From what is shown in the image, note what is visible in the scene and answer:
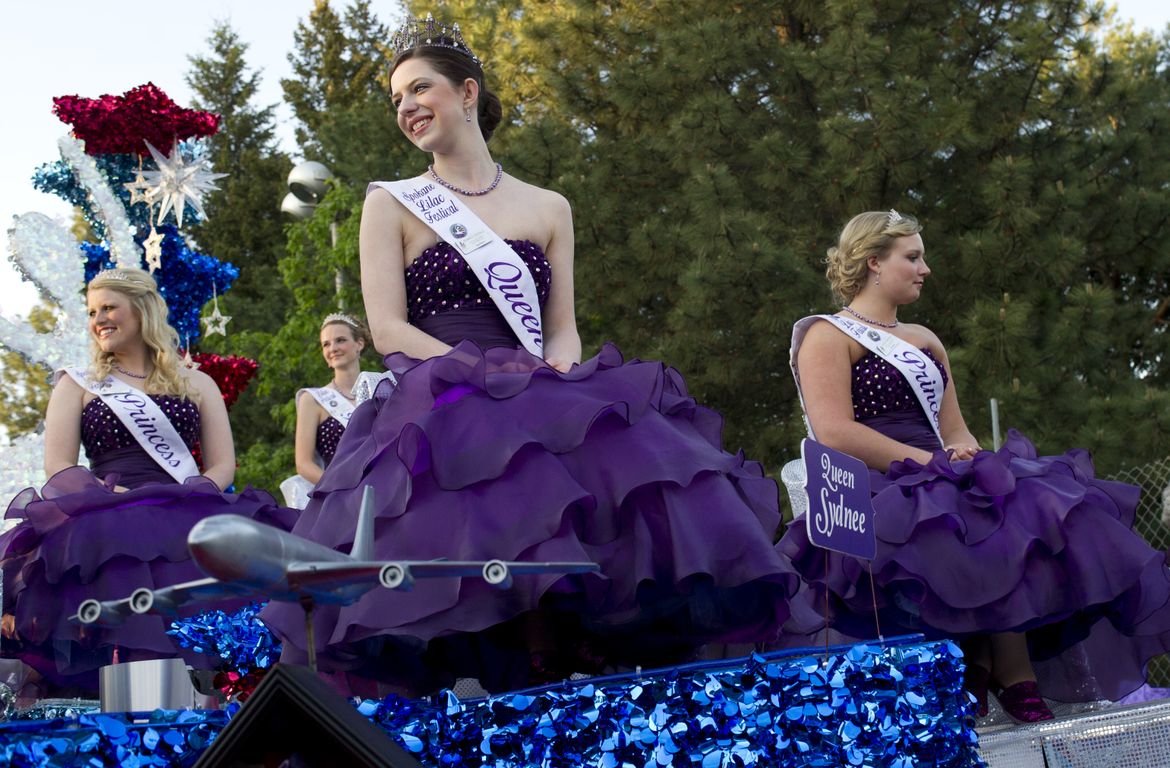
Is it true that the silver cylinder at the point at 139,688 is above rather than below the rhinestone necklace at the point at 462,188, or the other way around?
below

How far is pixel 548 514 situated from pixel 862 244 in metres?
2.45

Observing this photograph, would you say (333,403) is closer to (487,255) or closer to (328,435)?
(328,435)

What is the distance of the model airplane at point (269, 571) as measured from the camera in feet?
6.18

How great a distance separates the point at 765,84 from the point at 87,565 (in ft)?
35.6

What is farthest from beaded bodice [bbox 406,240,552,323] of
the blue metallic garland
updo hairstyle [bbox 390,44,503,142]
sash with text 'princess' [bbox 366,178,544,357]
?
the blue metallic garland

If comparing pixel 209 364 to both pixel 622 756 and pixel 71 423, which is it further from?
pixel 622 756

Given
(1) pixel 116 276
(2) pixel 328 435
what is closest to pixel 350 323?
(2) pixel 328 435

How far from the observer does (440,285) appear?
13.7 ft

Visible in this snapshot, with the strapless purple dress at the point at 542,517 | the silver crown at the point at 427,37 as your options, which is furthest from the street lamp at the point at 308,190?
the strapless purple dress at the point at 542,517

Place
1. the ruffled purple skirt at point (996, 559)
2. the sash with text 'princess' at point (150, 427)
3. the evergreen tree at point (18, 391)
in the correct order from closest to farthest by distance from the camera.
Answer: the ruffled purple skirt at point (996, 559) → the sash with text 'princess' at point (150, 427) → the evergreen tree at point (18, 391)

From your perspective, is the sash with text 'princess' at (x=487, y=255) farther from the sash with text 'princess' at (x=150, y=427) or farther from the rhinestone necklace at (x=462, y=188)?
the sash with text 'princess' at (x=150, y=427)

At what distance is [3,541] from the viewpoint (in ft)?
17.4

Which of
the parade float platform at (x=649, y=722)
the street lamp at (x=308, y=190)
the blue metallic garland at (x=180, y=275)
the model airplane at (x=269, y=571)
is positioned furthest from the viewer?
the street lamp at (x=308, y=190)

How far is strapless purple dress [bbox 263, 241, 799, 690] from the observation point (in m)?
3.18
